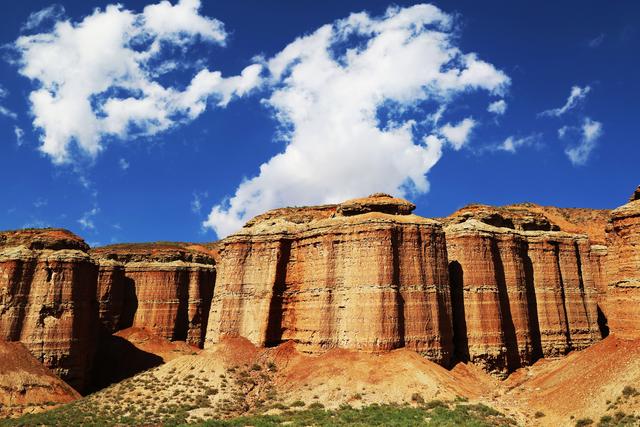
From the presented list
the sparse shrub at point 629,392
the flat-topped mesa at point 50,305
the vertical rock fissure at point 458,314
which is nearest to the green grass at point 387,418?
the sparse shrub at point 629,392

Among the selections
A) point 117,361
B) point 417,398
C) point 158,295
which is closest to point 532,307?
point 417,398

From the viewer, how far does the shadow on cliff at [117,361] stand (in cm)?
5203

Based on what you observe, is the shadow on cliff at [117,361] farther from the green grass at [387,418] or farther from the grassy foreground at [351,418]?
the green grass at [387,418]

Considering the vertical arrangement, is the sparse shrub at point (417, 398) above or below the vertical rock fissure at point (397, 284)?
below

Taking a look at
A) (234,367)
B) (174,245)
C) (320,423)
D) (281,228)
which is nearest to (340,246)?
(281,228)

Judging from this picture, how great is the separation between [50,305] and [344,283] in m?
26.0

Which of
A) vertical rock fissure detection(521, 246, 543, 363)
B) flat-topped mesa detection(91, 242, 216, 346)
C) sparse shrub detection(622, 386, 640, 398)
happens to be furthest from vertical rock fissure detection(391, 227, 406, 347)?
flat-topped mesa detection(91, 242, 216, 346)

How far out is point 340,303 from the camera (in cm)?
3869

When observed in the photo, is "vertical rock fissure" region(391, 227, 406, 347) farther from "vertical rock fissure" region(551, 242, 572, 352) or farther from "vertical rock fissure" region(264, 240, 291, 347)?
"vertical rock fissure" region(551, 242, 572, 352)

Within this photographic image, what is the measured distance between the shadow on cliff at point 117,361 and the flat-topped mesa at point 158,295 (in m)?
5.13

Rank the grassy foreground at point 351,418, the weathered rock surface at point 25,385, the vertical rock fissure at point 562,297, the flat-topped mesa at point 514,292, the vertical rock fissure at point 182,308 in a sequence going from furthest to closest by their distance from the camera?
1. the vertical rock fissure at point 182,308
2. the vertical rock fissure at point 562,297
3. the flat-topped mesa at point 514,292
4. the weathered rock surface at point 25,385
5. the grassy foreground at point 351,418

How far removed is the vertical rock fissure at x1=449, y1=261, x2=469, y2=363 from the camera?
40.5 meters

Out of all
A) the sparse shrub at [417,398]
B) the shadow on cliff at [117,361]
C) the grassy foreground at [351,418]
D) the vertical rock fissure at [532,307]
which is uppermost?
the vertical rock fissure at [532,307]

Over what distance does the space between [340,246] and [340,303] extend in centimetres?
454
